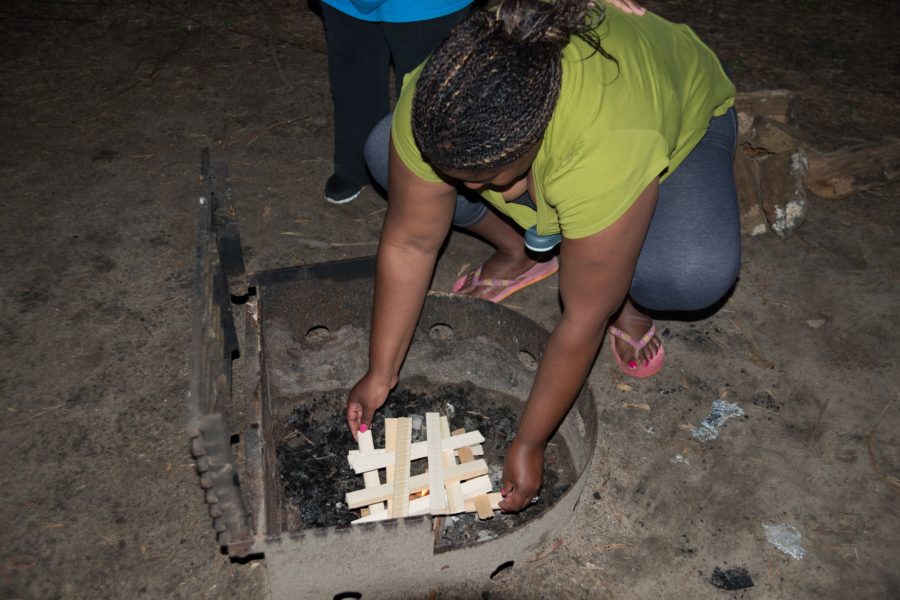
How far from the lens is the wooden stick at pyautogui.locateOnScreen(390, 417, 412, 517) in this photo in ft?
7.04

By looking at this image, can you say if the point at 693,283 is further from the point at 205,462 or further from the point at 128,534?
the point at 128,534

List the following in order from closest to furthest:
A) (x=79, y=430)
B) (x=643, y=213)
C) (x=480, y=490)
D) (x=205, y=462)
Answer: (x=205, y=462) → (x=643, y=213) → (x=480, y=490) → (x=79, y=430)

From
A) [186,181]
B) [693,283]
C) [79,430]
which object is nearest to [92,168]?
[186,181]

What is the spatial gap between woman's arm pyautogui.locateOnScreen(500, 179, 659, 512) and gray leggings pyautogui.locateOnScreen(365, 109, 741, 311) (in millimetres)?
446

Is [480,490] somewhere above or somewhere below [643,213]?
below

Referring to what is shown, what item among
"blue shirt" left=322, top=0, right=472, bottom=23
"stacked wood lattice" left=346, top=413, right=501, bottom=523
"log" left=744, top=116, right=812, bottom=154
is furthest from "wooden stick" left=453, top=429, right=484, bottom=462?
"log" left=744, top=116, right=812, bottom=154

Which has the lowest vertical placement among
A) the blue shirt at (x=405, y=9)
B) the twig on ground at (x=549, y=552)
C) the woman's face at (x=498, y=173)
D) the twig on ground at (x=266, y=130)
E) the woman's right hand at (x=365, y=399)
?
the twig on ground at (x=266, y=130)

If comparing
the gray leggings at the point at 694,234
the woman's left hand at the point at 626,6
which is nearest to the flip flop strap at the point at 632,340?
the gray leggings at the point at 694,234

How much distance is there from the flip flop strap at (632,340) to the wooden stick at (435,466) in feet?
2.44

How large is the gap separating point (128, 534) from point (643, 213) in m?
1.64

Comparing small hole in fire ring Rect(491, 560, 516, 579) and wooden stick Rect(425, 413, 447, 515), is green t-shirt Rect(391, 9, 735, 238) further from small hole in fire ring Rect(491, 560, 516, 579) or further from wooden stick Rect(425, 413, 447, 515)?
small hole in fire ring Rect(491, 560, 516, 579)

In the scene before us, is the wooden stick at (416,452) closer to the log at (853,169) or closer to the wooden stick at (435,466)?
the wooden stick at (435,466)

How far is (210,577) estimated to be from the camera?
6.82ft

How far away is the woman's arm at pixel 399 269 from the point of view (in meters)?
2.01
